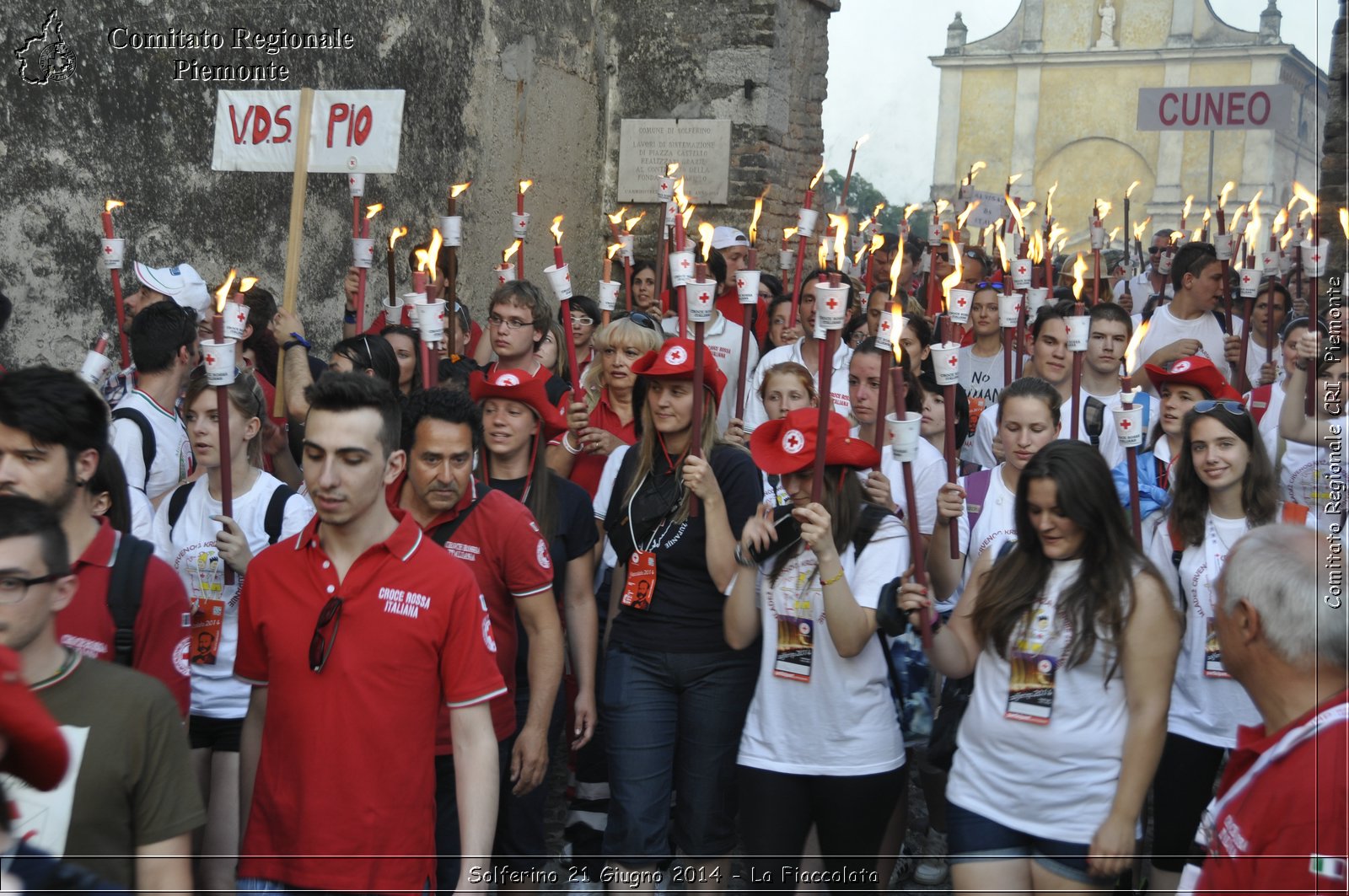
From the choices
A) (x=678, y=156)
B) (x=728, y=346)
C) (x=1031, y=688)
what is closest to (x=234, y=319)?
(x=1031, y=688)

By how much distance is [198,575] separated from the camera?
14.3ft

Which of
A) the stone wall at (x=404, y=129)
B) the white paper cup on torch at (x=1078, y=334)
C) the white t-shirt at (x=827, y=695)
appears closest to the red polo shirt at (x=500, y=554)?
the white t-shirt at (x=827, y=695)

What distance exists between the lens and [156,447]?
16.2ft

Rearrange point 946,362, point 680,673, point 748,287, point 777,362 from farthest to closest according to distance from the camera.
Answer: point 777,362 → point 748,287 → point 680,673 → point 946,362

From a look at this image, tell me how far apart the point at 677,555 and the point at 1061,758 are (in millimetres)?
1407

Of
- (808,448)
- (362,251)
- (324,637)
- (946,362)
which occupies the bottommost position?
(324,637)

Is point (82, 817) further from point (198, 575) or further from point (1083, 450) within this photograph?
point (1083, 450)

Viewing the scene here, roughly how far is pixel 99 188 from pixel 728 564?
528cm

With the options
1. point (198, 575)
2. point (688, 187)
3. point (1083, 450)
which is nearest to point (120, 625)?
point (198, 575)

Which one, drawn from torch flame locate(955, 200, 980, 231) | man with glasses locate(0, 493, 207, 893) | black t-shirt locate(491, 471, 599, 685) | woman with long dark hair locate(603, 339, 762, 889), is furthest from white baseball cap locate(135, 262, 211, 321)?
man with glasses locate(0, 493, 207, 893)

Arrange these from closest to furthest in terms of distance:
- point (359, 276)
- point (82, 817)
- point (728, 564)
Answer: point (82, 817) → point (728, 564) → point (359, 276)

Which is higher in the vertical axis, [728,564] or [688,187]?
[688,187]

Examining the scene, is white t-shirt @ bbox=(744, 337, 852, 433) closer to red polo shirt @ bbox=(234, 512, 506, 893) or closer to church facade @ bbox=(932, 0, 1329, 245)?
red polo shirt @ bbox=(234, 512, 506, 893)

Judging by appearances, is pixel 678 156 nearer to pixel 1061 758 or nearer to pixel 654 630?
pixel 654 630
